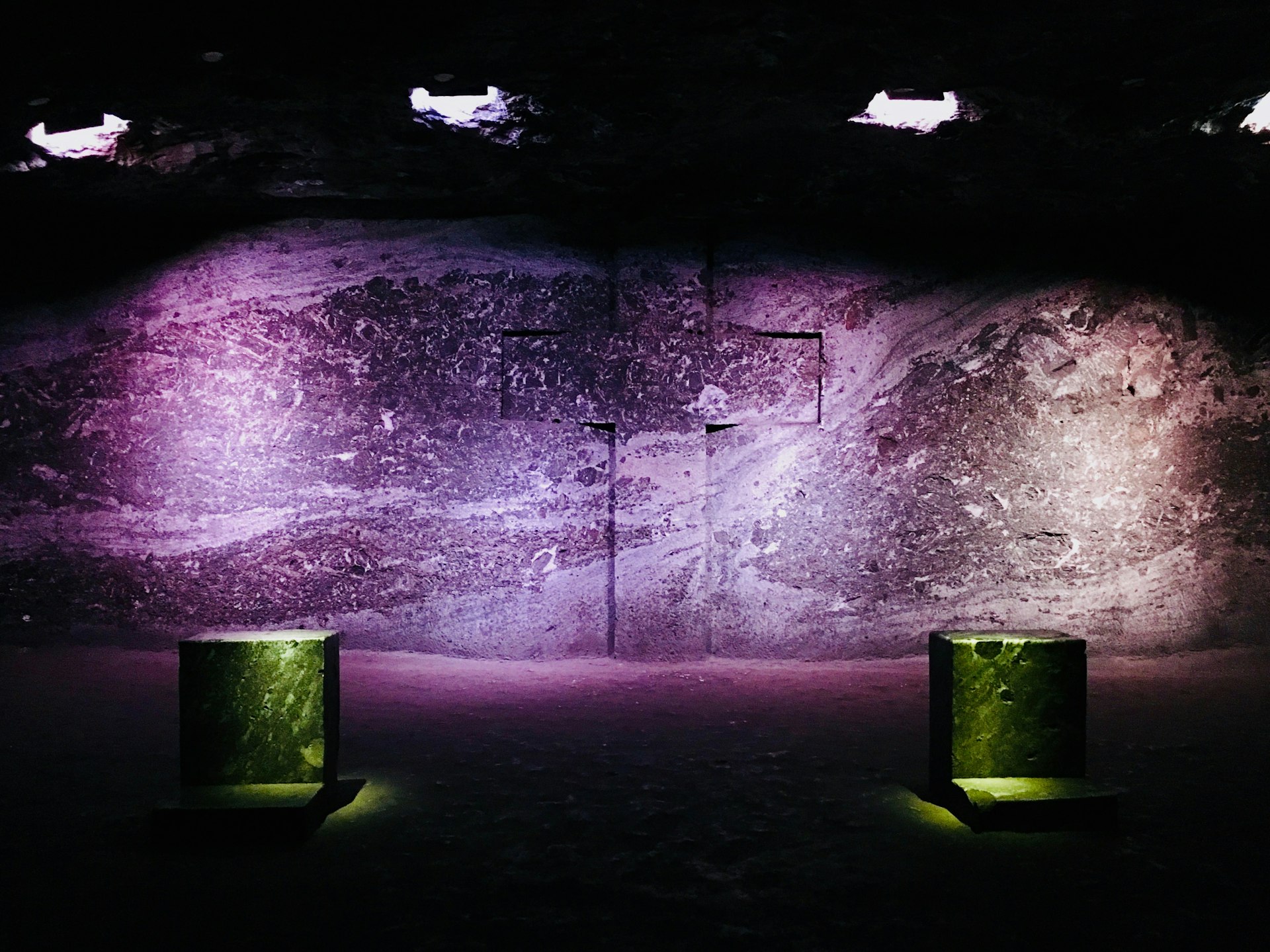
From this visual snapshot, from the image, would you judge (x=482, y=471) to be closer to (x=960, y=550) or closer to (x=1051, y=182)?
(x=960, y=550)

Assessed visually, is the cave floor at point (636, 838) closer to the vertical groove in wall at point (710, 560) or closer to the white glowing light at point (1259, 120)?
the vertical groove in wall at point (710, 560)

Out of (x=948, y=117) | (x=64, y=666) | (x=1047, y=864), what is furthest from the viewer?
(x=64, y=666)

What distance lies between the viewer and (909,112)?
3982 mm

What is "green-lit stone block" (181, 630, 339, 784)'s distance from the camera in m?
3.00

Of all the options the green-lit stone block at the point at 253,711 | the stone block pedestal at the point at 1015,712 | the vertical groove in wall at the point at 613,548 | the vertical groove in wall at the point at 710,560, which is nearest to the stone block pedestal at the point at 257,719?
the green-lit stone block at the point at 253,711

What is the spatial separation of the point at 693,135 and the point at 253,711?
10.00ft

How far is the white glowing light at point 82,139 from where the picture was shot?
13.5 ft

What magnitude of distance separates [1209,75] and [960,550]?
9.30 ft

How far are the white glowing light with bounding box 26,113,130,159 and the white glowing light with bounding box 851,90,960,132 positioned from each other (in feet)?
10.9

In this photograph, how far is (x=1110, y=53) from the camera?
3391 mm

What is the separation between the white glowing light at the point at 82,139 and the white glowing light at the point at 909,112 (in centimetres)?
332

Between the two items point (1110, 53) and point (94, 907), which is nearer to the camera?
point (94, 907)

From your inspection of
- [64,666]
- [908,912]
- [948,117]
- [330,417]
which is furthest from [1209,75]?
[64,666]

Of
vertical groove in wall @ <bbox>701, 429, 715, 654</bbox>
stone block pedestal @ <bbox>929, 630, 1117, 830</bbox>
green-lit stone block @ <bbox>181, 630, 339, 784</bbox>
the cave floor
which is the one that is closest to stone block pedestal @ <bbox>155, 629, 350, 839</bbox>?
green-lit stone block @ <bbox>181, 630, 339, 784</bbox>
